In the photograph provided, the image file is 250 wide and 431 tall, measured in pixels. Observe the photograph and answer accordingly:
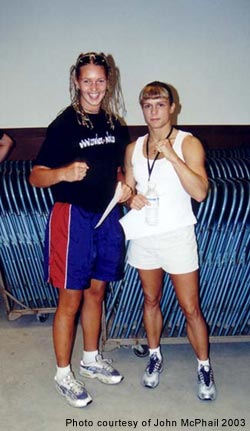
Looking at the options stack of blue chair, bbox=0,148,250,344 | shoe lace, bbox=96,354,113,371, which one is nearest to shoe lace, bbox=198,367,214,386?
stack of blue chair, bbox=0,148,250,344

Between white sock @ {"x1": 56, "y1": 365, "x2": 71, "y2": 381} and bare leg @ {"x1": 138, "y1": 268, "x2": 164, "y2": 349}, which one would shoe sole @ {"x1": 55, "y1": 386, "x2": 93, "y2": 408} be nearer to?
white sock @ {"x1": 56, "y1": 365, "x2": 71, "y2": 381}

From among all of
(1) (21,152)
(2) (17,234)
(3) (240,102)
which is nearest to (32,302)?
(2) (17,234)

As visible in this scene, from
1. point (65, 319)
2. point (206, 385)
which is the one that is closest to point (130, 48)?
point (65, 319)

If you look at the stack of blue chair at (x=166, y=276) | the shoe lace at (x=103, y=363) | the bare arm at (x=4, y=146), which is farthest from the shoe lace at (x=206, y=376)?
the bare arm at (x=4, y=146)

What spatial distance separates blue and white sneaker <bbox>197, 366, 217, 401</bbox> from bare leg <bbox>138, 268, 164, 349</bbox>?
0.27m

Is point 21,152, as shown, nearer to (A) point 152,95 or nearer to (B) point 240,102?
(B) point 240,102

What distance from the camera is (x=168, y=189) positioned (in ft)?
5.75

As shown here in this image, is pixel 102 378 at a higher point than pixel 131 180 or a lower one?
lower

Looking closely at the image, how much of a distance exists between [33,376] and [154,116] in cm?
149

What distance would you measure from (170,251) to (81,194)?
0.46 m

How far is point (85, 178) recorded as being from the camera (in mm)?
1758

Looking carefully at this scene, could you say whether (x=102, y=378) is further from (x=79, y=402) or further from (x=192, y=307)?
(x=192, y=307)

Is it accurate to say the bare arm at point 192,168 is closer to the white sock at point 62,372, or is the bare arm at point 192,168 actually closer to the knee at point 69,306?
the knee at point 69,306

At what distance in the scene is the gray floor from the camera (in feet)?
6.15
